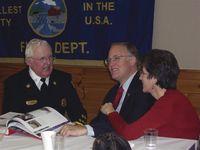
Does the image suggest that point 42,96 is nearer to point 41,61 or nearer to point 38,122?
point 41,61

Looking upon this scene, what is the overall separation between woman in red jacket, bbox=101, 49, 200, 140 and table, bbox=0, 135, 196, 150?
2.6 inches

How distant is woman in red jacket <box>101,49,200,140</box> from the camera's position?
78.7 inches

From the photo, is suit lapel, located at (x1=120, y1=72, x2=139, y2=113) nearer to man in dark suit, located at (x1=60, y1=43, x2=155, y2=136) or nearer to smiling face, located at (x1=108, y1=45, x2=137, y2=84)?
man in dark suit, located at (x1=60, y1=43, x2=155, y2=136)

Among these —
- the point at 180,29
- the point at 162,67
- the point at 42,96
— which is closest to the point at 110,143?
the point at 162,67

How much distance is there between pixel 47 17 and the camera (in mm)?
4062

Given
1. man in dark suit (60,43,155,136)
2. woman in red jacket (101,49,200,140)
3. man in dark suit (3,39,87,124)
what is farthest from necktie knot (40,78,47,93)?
woman in red jacket (101,49,200,140)

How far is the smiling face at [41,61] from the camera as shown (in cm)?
294

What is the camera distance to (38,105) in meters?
2.91

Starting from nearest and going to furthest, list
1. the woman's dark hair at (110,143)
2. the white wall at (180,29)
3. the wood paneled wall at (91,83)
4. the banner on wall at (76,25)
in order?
1. the woman's dark hair at (110,143)
2. the white wall at (180,29)
3. the banner on wall at (76,25)
4. the wood paneled wall at (91,83)

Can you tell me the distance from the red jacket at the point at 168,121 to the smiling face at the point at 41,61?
0.96 m

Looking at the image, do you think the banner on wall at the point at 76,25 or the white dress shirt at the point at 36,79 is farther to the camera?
the banner on wall at the point at 76,25

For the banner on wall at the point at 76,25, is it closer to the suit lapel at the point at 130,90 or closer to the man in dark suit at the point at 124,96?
the man in dark suit at the point at 124,96

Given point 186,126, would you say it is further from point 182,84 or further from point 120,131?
point 182,84

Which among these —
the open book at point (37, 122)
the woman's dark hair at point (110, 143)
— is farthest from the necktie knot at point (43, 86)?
the woman's dark hair at point (110, 143)
